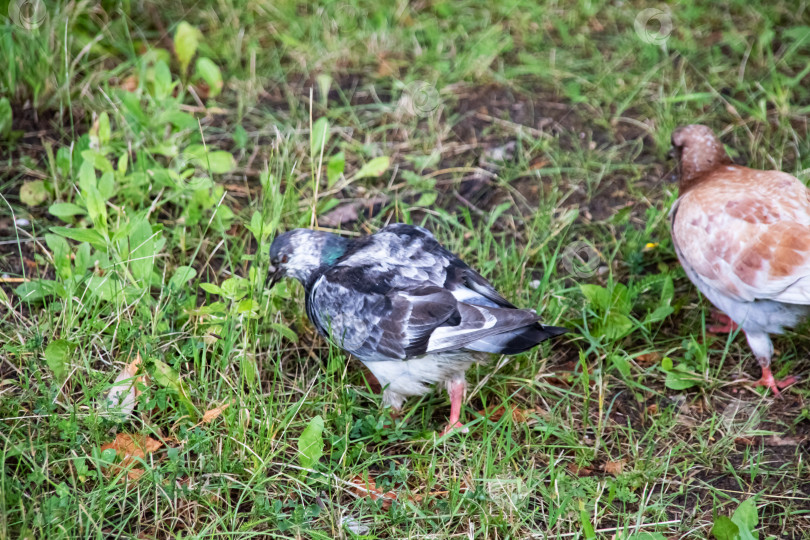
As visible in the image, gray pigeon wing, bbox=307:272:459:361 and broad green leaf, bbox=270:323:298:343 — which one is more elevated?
gray pigeon wing, bbox=307:272:459:361

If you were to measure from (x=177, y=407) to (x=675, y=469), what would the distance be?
7.25 ft

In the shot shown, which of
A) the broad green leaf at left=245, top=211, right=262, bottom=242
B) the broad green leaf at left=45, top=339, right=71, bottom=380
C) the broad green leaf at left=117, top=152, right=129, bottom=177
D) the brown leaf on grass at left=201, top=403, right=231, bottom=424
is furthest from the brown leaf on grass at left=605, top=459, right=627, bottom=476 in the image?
the broad green leaf at left=117, top=152, right=129, bottom=177

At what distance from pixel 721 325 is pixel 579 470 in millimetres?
1423

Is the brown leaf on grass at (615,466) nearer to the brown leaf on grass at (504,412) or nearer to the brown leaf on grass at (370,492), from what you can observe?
the brown leaf on grass at (504,412)

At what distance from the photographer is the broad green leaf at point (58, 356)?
3.38m

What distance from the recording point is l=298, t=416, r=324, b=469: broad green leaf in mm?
3342

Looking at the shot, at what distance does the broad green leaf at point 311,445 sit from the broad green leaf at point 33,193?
2357mm

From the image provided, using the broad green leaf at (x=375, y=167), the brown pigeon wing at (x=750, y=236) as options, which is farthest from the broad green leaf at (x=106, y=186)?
the brown pigeon wing at (x=750, y=236)

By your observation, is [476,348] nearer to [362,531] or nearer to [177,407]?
[362,531]

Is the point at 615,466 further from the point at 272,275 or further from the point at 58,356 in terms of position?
the point at 58,356

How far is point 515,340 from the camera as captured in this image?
3.46 m

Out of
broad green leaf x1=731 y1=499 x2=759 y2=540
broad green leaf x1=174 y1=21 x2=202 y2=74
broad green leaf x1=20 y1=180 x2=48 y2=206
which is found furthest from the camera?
broad green leaf x1=174 y1=21 x2=202 y2=74

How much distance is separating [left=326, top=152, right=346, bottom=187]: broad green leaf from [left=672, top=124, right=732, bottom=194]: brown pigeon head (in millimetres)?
1954

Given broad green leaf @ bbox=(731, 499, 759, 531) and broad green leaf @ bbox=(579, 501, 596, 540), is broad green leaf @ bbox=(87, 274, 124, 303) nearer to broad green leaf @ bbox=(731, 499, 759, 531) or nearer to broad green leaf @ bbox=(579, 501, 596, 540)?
broad green leaf @ bbox=(579, 501, 596, 540)
